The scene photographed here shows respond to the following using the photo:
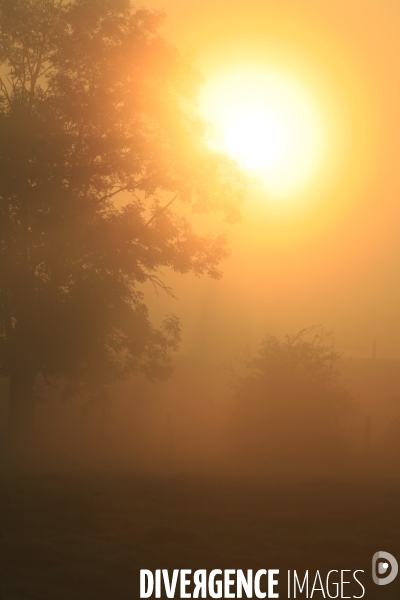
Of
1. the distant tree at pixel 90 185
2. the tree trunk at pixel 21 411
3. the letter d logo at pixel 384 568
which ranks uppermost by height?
the distant tree at pixel 90 185

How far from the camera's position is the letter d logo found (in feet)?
28.9

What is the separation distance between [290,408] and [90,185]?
10210 millimetres

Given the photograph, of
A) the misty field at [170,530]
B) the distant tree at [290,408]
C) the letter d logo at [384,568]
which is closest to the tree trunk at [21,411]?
the misty field at [170,530]

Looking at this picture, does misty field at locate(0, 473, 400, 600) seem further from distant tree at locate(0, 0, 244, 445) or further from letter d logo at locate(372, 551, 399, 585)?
distant tree at locate(0, 0, 244, 445)

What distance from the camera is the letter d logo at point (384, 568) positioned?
8797mm

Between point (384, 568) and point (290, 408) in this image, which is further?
point (290, 408)

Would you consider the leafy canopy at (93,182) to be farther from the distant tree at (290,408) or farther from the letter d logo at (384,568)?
the letter d logo at (384,568)

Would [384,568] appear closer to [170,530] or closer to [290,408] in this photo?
[170,530]

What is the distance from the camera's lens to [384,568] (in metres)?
9.08

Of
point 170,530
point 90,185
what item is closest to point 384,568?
point 170,530

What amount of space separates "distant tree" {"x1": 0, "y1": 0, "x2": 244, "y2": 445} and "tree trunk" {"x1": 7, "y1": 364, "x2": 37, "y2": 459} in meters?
0.04

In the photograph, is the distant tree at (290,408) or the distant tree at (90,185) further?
the distant tree at (290,408)

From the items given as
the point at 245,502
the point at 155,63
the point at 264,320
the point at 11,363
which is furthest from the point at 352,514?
→ the point at 264,320

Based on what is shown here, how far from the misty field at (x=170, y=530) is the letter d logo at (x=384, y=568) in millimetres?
92
